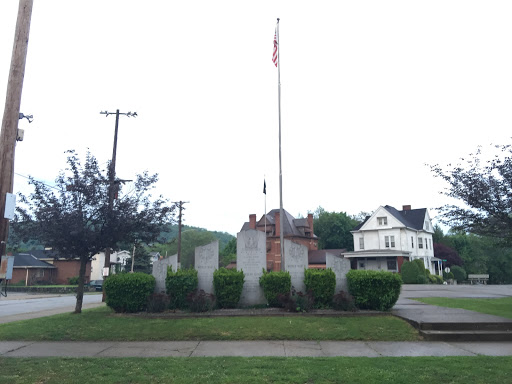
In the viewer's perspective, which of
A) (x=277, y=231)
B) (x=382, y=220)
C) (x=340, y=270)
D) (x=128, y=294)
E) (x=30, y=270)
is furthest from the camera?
(x=30, y=270)

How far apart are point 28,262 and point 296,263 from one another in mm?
55589

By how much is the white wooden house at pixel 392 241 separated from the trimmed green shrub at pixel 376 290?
115 ft

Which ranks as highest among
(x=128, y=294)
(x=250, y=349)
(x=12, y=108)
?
(x=12, y=108)

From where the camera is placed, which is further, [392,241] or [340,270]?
[392,241]

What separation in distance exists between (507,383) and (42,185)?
14.3 m

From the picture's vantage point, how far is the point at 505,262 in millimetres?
67062

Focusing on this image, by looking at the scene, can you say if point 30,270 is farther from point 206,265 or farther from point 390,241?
point 206,265

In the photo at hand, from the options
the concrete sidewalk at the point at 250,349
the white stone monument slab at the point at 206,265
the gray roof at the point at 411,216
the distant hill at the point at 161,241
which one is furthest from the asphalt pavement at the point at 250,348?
the gray roof at the point at 411,216

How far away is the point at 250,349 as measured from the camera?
8953 mm

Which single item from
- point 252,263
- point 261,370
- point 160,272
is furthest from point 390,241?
point 261,370

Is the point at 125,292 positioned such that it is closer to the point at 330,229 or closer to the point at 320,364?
the point at 320,364

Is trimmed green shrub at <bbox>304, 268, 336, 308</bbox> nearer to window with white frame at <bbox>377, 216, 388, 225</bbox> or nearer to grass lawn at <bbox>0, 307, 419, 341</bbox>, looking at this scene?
grass lawn at <bbox>0, 307, 419, 341</bbox>

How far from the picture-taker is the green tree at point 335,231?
74.6 m

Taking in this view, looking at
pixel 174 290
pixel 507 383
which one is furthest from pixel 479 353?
pixel 174 290
